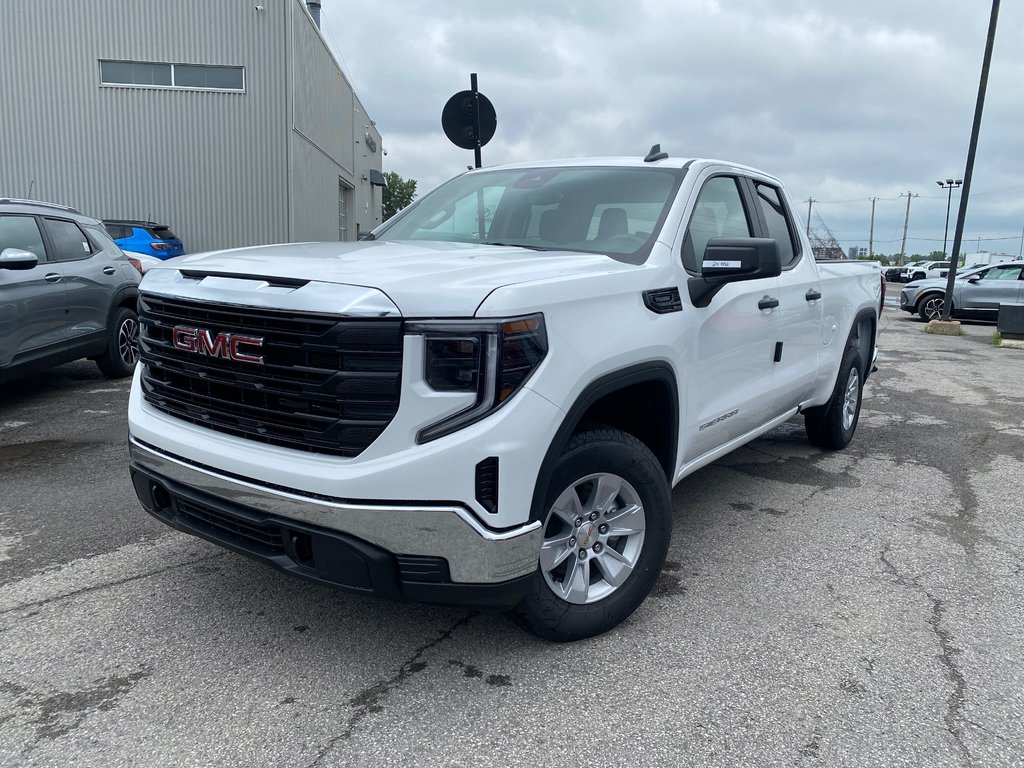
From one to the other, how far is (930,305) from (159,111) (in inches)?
800

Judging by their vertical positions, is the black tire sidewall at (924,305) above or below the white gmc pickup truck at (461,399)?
below

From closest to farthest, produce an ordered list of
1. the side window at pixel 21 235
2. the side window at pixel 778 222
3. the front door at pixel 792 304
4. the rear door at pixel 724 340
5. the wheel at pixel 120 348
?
the rear door at pixel 724 340 → the front door at pixel 792 304 → the side window at pixel 778 222 → the side window at pixel 21 235 → the wheel at pixel 120 348

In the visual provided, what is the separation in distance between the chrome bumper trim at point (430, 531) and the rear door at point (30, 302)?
16.0 ft

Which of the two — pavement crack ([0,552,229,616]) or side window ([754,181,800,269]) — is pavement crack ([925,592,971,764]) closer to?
side window ([754,181,800,269])

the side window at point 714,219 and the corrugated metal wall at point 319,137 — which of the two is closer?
the side window at point 714,219

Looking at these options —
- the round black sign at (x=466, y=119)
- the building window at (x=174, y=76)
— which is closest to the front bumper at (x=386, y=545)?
the round black sign at (x=466, y=119)

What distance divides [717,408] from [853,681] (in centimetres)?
134

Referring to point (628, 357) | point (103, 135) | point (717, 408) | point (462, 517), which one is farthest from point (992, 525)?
point (103, 135)

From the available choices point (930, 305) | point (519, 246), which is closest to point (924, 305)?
point (930, 305)

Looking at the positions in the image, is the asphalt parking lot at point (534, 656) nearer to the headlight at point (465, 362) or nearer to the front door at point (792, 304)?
the front door at point (792, 304)

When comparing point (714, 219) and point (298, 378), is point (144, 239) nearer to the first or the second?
point (714, 219)

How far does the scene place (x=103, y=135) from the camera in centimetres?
2106

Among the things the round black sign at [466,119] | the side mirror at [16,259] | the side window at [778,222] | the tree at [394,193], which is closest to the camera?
the side window at [778,222]

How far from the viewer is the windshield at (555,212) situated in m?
3.59
